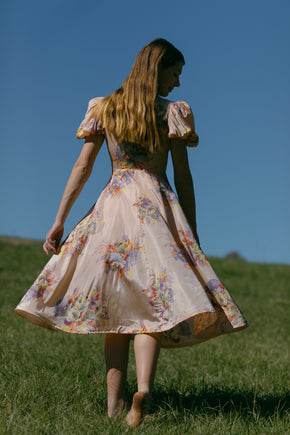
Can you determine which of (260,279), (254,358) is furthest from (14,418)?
(260,279)

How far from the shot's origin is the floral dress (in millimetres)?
2553

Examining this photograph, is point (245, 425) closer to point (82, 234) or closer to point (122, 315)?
point (122, 315)

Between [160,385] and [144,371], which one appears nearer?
[144,371]

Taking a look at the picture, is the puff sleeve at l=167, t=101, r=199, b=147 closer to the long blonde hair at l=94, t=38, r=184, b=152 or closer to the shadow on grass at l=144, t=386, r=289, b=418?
→ the long blonde hair at l=94, t=38, r=184, b=152

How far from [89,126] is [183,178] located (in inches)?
22.1

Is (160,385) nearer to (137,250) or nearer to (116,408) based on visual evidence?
(116,408)

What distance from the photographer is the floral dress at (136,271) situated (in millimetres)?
2553

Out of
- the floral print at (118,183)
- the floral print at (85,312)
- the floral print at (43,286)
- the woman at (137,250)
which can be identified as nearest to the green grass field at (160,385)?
the woman at (137,250)

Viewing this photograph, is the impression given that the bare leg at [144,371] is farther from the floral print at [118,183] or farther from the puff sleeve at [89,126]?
the puff sleeve at [89,126]

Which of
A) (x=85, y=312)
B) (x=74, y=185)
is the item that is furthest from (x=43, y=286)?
(x=74, y=185)

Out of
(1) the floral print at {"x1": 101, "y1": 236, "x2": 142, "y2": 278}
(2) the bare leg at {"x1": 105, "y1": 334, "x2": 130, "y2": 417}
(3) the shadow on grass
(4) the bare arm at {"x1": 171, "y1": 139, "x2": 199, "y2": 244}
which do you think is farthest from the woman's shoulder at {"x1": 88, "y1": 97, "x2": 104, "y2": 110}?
(3) the shadow on grass

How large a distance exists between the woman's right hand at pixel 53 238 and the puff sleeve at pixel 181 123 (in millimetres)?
741

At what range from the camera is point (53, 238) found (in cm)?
280

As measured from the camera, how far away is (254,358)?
4.73 metres
